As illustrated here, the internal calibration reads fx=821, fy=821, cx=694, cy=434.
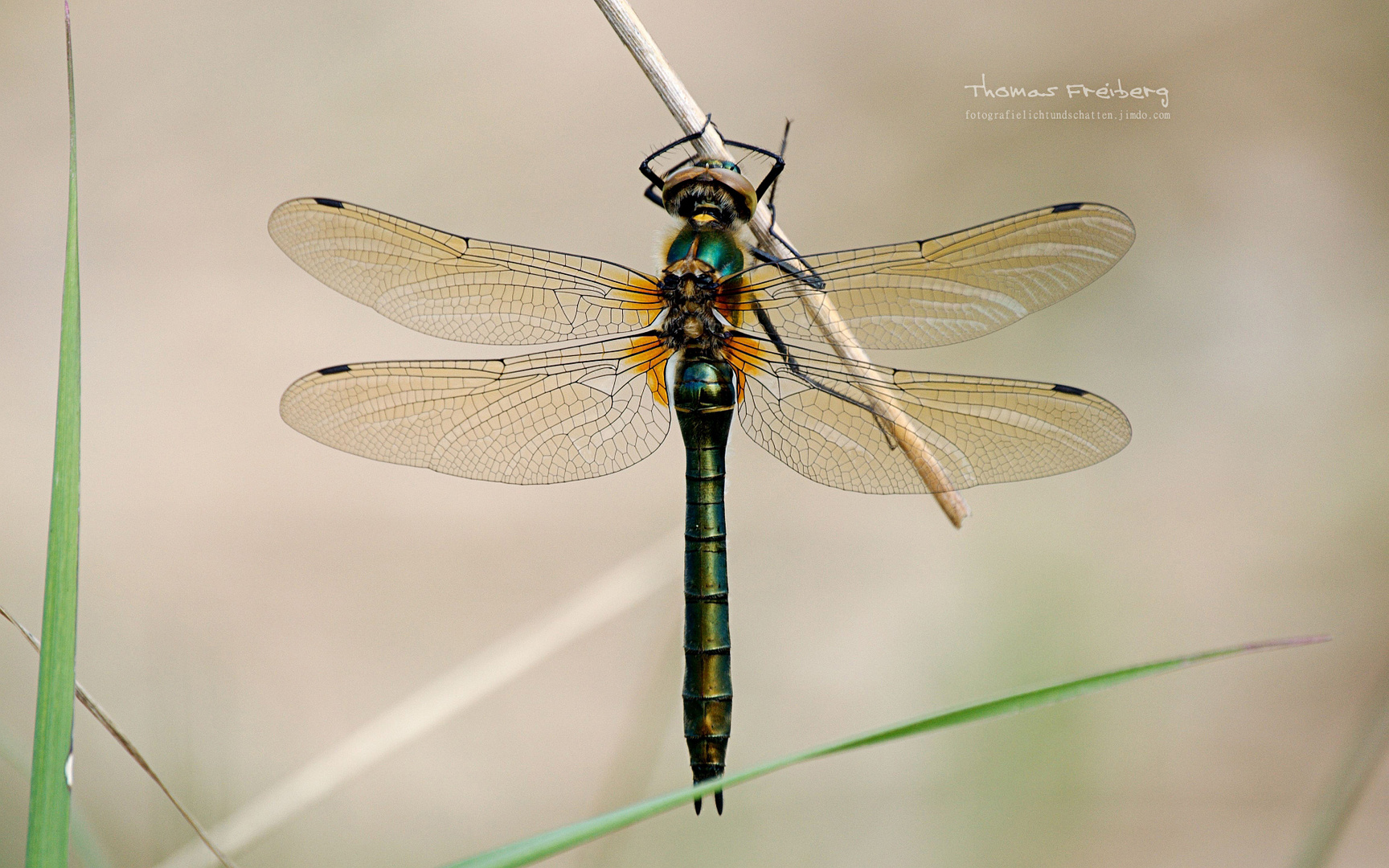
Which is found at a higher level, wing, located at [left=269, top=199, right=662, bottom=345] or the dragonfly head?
the dragonfly head

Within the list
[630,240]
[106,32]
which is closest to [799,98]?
[630,240]

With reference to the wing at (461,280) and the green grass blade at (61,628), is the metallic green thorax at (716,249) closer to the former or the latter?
the wing at (461,280)

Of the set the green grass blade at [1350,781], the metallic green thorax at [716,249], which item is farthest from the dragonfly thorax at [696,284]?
the green grass blade at [1350,781]

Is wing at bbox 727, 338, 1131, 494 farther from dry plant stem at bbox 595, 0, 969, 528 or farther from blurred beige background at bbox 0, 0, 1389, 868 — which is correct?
blurred beige background at bbox 0, 0, 1389, 868

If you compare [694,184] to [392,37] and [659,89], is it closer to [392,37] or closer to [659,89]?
[659,89]

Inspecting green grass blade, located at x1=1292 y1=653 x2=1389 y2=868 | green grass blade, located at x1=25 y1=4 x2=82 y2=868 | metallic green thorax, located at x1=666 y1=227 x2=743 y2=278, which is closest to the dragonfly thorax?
metallic green thorax, located at x1=666 y1=227 x2=743 y2=278

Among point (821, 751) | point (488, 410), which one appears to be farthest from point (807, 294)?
point (821, 751)
